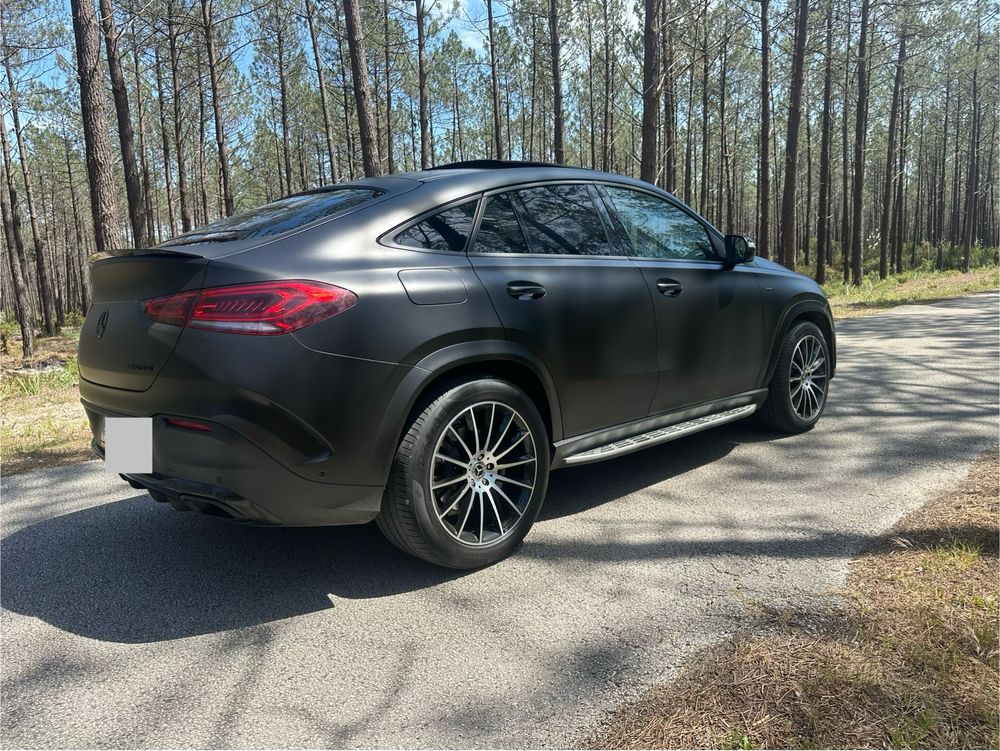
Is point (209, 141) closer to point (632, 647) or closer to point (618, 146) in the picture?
point (618, 146)

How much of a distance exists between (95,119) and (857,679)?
1178 centimetres

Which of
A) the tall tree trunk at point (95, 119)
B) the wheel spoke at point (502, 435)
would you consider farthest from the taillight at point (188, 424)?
the tall tree trunk at point (95, 119)

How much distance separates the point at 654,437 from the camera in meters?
3.59

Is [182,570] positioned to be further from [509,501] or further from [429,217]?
[429,217]

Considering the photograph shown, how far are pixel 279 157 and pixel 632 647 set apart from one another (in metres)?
38.7

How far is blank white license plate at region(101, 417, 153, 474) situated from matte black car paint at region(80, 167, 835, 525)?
4 centimetres

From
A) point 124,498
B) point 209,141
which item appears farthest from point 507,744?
point 209,141

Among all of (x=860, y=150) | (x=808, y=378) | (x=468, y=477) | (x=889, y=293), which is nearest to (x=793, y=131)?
(x=860, y=150)

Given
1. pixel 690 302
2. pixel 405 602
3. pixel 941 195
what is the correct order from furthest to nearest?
pixel 941 195, pixel 690 302, pixel 405 602

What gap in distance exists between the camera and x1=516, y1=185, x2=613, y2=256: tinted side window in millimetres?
3246

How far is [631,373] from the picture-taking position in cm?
344

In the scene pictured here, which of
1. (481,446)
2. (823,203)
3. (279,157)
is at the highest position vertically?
(279,157)

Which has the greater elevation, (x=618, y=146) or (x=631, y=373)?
(x=618, y=146)

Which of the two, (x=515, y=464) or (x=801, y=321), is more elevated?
(x=801, y=321)
